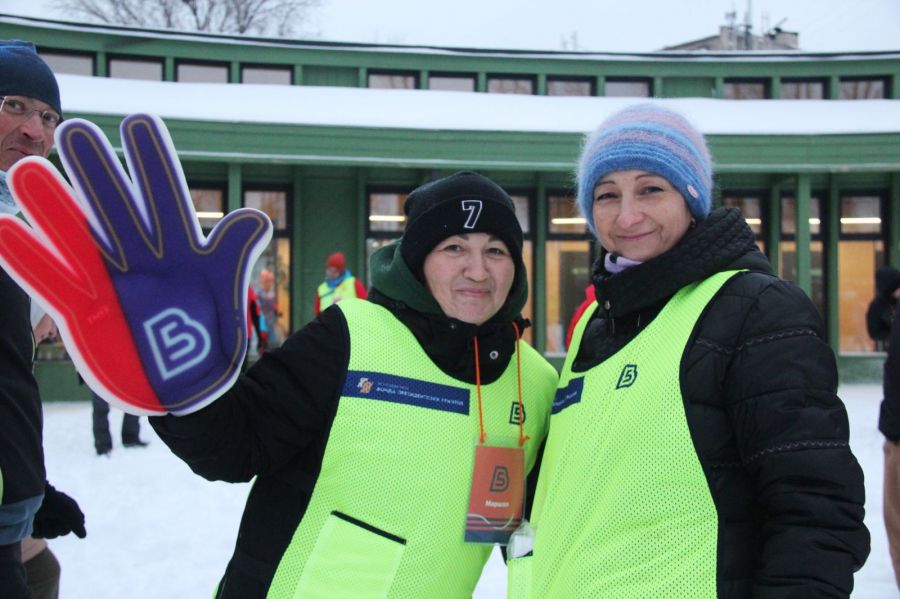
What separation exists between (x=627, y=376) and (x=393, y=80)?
12.9m

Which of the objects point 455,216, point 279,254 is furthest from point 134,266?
point 279,254

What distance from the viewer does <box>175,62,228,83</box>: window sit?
42.8 feet

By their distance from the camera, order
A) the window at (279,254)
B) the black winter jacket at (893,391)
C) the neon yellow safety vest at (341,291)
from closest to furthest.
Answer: the black winter jacket at (893,391) < the neon yellow safety vest at (341,291) < the window at (279,254)

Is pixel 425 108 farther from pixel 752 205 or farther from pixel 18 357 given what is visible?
pixel 18 357

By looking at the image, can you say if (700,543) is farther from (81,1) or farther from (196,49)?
(81,1)

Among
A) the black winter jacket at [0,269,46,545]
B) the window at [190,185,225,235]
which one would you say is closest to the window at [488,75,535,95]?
the window at [190,185,225,235]

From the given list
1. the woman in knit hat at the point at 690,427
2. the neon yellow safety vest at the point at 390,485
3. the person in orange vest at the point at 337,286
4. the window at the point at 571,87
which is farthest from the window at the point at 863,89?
the neon yellow safety vest at the point at 390,485

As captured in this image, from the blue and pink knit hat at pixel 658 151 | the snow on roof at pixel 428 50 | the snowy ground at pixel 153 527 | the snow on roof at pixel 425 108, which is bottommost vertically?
the snowy ground at pixel 153 527

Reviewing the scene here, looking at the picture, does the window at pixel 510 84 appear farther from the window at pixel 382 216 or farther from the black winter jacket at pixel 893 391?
the black winter jacket at pixel 893 391

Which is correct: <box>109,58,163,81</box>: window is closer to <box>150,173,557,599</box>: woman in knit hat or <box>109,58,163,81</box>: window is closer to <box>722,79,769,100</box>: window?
<box>722,79,769,100</box>: window

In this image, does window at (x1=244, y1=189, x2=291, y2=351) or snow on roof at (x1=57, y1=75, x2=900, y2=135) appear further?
window at (x1=244, y1=189, x2=291, y2=351)

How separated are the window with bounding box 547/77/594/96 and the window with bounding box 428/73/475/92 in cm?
151

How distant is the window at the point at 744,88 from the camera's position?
46.9 ft

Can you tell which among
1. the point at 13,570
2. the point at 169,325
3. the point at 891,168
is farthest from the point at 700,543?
the point at 891,168
